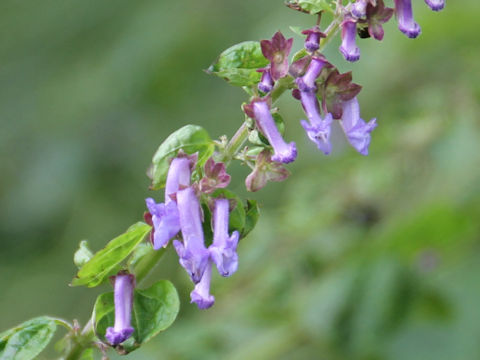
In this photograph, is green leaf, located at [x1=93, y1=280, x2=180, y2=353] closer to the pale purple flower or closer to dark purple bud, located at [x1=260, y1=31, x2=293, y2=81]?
dark purple bud, located at [x1=260, y1=31, x2=293, y2=81]

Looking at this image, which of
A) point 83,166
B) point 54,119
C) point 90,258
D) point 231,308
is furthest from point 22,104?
point 90,258

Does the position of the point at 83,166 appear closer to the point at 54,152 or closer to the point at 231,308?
the point at 54,152

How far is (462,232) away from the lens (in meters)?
2.63

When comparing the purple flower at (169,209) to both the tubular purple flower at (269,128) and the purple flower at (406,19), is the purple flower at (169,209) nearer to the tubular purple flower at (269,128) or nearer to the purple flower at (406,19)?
the tubular purple flower at (269,128)

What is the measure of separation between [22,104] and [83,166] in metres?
0.77

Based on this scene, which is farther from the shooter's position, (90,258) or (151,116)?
(151,116)

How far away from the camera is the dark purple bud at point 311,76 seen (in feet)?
3.84

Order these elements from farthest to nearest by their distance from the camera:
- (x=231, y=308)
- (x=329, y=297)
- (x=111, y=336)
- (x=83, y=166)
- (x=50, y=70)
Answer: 1. (x=50, y=70)
2. (x=83, y=166)
3. (x=231, y=308)
4. (x=329, y=297)
5. (x=111, y=336)

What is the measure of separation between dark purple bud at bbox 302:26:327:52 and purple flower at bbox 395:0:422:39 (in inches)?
5.9

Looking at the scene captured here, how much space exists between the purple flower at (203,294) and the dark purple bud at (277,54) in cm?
32

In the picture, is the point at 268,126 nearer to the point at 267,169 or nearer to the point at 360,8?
the point at 267,169

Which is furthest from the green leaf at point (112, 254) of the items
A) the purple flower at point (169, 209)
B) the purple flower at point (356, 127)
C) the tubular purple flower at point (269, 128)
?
the purple flower at point (356, 127)

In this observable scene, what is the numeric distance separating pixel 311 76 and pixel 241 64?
0.42 ft

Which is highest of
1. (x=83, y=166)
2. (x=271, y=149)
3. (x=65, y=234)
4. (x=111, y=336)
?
(x=271, y=149)
